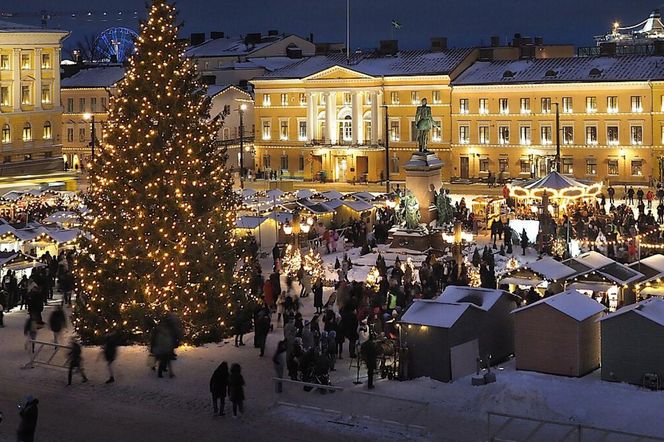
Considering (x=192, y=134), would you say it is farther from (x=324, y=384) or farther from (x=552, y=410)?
(x=552, y=410)

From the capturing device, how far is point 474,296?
21078 millimetres

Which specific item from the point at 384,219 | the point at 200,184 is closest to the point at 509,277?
the point at 200,184

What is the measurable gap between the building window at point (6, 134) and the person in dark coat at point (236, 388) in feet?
174

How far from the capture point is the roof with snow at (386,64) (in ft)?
231

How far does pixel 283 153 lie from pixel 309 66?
620cm

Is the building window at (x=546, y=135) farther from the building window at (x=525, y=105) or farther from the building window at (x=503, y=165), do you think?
the building window at (x=503, y=165)

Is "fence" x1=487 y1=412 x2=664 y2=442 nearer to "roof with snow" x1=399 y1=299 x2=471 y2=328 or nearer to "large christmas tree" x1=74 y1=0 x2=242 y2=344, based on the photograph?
"roof with snow" x1=399 y1=299 x2=471 y2=328

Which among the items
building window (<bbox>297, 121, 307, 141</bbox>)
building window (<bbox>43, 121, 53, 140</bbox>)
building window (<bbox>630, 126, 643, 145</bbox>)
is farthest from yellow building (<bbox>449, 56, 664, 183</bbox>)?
building window (<bbox>43, 121, 53, 140</bbox>)

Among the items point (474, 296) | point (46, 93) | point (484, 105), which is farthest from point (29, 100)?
point (474, 296)

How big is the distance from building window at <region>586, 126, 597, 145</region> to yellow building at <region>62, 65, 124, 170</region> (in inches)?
1384

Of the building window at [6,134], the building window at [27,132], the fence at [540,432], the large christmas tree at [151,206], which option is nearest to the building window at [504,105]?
the building window at [27,132]

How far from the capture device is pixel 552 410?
1748cm

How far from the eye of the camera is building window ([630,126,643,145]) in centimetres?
6253

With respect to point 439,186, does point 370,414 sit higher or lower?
lower
